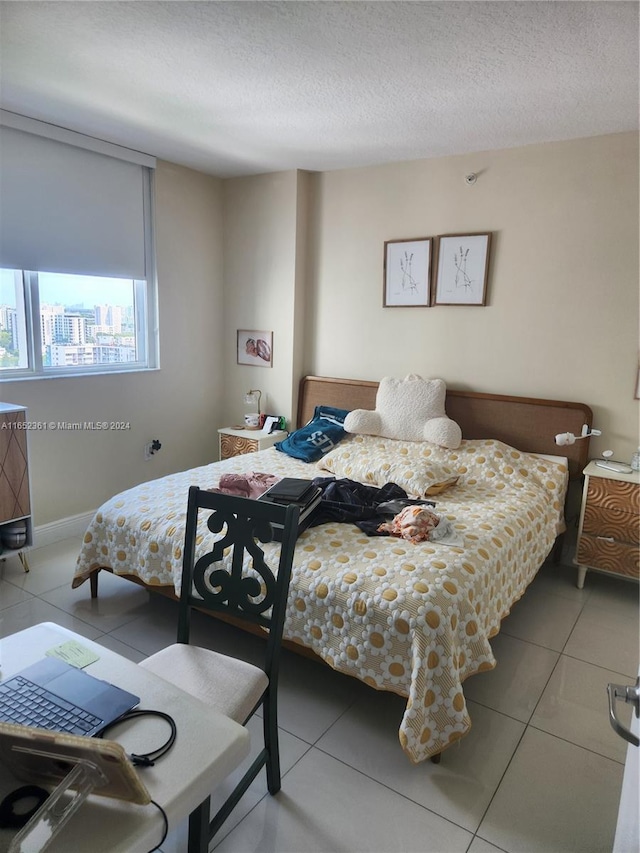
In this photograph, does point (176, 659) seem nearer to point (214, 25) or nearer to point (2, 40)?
point (214, 25)

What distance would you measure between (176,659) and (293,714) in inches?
27.0

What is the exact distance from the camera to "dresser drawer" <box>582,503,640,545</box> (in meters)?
2.93

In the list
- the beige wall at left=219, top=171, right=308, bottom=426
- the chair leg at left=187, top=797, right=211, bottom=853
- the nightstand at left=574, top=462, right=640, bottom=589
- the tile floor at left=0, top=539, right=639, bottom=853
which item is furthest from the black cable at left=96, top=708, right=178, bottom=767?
the beige wall at left=219, top=171, right=308, bottom=426

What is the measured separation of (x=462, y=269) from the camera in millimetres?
3551

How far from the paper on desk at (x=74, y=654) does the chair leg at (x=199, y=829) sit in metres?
0.43

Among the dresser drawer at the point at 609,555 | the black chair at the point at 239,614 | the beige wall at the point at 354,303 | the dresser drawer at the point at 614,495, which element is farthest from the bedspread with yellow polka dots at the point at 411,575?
Answer: the beige wall at the point at 354,303

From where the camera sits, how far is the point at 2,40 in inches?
86.5

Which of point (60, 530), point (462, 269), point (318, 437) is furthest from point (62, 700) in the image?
point (462, 269)

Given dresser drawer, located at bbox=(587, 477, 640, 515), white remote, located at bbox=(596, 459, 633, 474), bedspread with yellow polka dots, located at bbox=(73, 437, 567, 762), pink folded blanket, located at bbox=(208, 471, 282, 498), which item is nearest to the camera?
bedspread with yellow polka dots, located at bbox=(73, 437, 567, 762)

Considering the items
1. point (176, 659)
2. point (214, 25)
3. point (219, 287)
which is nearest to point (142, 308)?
point (219, 287)

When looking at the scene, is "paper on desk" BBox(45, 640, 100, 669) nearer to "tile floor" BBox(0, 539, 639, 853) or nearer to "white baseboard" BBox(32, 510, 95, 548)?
"tile floor" BBox(0, 539, 639, 853)

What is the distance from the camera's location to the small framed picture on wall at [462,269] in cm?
348

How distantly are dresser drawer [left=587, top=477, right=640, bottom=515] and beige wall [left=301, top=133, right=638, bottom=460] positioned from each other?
354 millimetres

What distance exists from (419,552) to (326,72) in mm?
2110
